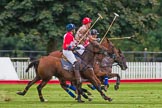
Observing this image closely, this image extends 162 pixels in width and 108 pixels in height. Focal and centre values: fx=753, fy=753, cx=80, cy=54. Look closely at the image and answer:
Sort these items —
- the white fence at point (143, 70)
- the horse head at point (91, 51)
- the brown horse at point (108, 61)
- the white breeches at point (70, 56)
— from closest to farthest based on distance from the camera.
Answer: the white breeches at point (70, 56), the horse head at point (91, 51), the brown horse at point (108, 61), the white fence at point (143, 70)

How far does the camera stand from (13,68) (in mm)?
41875

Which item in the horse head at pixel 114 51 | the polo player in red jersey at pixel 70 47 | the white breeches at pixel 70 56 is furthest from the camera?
the horse head at pixel 114 51

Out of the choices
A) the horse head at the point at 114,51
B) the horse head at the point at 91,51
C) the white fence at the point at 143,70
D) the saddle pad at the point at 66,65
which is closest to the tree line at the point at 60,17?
the white fence at the point at 143,70

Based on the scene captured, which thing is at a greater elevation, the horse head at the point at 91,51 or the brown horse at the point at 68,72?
the horse head at the point at 91,51

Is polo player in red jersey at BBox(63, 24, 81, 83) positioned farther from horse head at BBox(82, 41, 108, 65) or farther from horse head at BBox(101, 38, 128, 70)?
horse head at BBox(101, 38, 128, 70)

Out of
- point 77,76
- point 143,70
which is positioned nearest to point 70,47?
point 77,76

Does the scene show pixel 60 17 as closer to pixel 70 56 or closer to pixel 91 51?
pixel 91 51

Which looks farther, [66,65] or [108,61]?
[108,61]

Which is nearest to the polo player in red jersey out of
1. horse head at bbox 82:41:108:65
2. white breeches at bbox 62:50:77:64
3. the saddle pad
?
white breeches at bbox 62:50:77:64

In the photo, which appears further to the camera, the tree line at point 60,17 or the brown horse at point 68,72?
the tree line at point 60,17

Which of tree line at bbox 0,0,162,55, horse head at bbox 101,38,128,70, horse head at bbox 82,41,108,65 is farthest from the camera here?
tree line at bbox 0,0,162,55

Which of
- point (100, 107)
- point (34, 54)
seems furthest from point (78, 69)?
point (34, 54)

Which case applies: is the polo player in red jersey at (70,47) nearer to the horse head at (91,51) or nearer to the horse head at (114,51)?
the horse head at (91,51)

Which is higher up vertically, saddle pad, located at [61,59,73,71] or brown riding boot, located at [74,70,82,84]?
saddle pad, located at [61,59,73,71]
